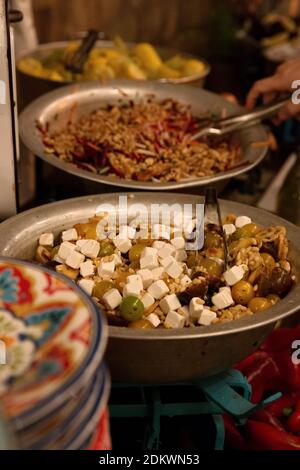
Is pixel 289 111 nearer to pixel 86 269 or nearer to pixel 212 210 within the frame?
pixel 212 210

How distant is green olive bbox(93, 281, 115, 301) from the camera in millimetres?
1304

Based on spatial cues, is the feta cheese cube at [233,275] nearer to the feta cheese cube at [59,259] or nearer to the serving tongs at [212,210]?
the serving tongs at [212,210]

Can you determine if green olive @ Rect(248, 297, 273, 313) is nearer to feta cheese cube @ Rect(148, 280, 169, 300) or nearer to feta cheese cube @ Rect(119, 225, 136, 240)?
feta cheese cube @ Rect(148, 280, 169, 300)

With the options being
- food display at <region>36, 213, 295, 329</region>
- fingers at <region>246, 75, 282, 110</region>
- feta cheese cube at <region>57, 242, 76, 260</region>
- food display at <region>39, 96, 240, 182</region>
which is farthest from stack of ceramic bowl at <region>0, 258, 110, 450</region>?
fingers at <region>246, 75, 282, 110</region>

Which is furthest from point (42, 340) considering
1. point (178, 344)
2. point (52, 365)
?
point (178, 344)

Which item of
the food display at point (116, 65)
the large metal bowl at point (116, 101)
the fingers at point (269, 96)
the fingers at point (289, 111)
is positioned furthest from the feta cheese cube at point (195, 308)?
the food display at point (116, 65)

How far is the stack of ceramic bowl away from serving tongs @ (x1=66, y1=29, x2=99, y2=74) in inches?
71.2

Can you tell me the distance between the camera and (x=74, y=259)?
137cm

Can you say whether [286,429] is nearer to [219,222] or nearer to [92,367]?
[219,222]

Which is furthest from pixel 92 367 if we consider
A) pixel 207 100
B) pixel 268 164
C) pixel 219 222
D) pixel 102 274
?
pixel 268 164

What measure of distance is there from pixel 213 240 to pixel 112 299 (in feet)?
1.06

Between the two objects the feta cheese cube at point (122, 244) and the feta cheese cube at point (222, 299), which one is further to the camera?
the feta cheese cube at point (122, 244)

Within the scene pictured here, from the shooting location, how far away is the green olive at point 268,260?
142 centimetres

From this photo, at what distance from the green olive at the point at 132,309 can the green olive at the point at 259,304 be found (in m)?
0.24
